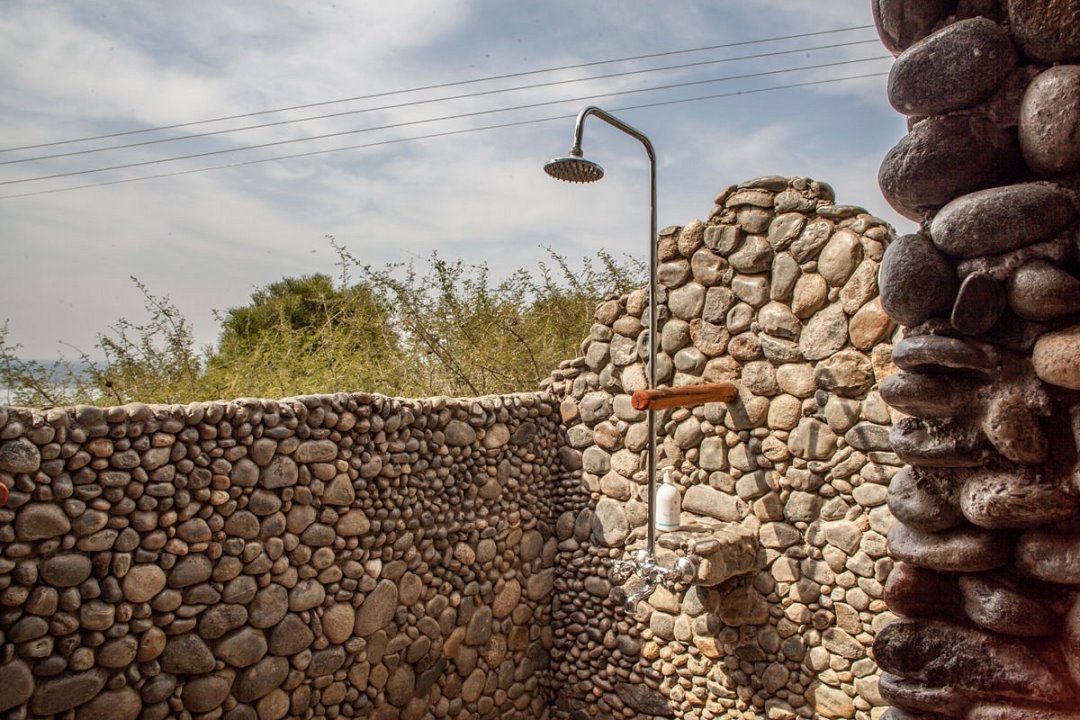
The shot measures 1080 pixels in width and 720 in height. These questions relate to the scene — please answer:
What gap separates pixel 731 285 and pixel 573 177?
105cm

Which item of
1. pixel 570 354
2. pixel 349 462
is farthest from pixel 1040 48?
pixel 570 354

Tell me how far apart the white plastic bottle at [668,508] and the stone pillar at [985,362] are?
239 centimetres

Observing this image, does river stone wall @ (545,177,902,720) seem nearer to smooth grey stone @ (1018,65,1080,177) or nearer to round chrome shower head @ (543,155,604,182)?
round chrome shower head @ (543,155,604,182)

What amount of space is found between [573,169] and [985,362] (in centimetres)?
235

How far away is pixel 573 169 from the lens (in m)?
3.17

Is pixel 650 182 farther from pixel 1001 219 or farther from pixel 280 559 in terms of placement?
pixel 1001 219

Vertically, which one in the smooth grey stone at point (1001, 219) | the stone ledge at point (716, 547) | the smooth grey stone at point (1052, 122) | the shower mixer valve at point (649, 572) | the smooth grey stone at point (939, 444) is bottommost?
the shower mixer valve at point (649, 572)

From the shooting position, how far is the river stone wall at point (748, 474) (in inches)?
126

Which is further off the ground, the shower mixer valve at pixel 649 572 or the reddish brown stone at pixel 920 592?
the reddish brown stone at pixel 920 592

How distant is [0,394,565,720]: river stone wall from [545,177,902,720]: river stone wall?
1.21ft

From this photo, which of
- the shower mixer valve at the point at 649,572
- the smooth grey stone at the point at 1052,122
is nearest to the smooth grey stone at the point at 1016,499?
the smooth grey stone at the point at 1052,122

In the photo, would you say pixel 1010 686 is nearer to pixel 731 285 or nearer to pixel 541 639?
pixel 731 285

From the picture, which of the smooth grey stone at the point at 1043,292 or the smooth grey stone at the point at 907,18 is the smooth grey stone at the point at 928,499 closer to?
the smooth grey stone at the point at 1043,292

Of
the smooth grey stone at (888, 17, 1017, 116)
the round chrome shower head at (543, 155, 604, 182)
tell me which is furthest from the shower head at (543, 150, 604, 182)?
the smooth grey stone at (888, 17, 1017, 116)
